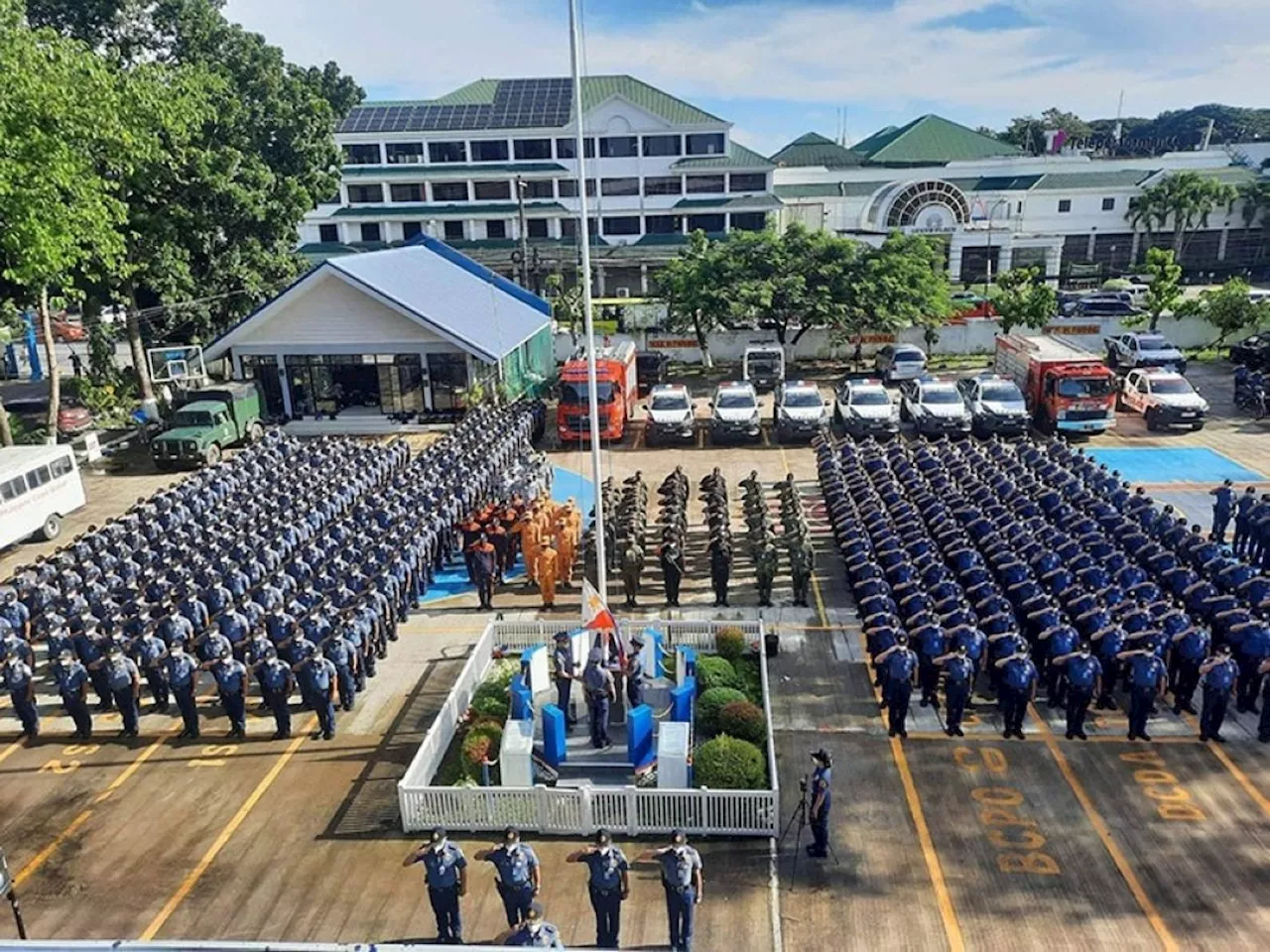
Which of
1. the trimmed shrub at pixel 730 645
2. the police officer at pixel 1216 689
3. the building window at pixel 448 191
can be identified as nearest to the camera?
the police officer at pixel 1216 689

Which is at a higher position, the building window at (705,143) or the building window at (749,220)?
the building window at (705,143)

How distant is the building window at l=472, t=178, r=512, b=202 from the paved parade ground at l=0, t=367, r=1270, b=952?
151 ft

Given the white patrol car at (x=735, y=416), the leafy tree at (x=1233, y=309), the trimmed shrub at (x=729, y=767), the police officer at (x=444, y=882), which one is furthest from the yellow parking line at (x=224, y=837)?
the leafy tree at (x=1233, y=309)

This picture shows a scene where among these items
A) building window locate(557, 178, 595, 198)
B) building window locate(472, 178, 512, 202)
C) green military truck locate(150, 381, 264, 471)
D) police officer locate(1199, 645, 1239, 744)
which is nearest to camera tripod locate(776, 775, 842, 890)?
police officer locate(1199, 645, 1239, 744)

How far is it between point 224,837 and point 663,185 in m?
48.9

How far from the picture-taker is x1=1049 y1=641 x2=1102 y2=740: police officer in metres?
11.4

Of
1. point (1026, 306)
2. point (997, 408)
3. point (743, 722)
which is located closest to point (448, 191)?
point (1026, 306)

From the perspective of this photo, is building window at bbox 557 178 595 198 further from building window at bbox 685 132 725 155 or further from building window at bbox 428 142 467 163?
building window at bbox 685 132 725 155

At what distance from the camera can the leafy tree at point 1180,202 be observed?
181 feet

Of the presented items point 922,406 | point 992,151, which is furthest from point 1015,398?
point 992,151

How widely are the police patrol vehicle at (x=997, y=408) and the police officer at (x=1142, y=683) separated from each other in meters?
13.9

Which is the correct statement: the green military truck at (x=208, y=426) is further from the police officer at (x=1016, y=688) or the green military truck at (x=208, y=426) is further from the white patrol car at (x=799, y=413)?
the police officer at (x=1016, y=688)

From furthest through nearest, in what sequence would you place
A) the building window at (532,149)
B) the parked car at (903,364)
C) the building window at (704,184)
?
the building window at (532,149), the building window at (704,184), the parked car at (903,364)

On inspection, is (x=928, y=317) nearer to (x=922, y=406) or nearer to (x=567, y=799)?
(x=922, y=406)
